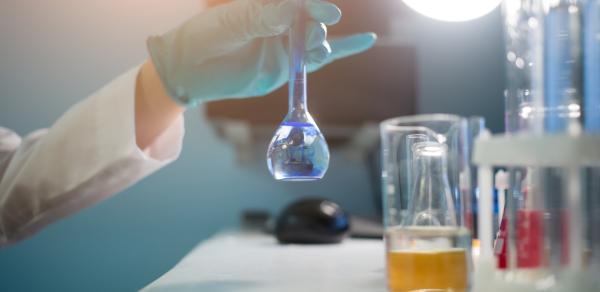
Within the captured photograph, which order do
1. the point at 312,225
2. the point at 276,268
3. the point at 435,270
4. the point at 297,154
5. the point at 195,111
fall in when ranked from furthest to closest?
the point at 195,111
the point at 312,225
the point at 276,268
the point at 297,154
the point at 435,270

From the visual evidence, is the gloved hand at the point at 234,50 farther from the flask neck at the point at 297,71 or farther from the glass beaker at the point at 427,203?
the glass beaker at the point at 427,203

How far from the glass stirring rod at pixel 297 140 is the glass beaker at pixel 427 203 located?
10 centimetres

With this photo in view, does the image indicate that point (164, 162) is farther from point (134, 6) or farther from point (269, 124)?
point (269, 124)

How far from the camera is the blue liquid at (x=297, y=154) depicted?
732 mm

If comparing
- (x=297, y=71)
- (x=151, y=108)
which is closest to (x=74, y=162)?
(x=151, y=108)

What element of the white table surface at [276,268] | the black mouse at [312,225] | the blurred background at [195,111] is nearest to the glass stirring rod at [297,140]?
the white table surface at [276,268]

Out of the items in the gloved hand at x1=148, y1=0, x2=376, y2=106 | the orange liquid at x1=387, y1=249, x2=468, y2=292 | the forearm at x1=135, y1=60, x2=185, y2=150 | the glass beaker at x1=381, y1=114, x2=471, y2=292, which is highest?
the gloved hand at x1=148, y1=0, x2=376, y2=106

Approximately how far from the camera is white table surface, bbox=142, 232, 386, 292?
0.74m

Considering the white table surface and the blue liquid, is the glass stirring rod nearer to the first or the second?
the blue liquid

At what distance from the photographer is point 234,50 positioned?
1.02 meters

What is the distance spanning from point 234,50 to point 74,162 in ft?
1.11

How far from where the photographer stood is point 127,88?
1.02 meters

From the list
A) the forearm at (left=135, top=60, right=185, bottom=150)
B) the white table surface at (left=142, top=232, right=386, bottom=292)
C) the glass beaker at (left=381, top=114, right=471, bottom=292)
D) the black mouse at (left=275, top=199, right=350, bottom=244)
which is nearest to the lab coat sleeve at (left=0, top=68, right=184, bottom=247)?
the forearm at (left=135, top=60, right=185, bottom=150)

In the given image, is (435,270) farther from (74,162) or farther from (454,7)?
(74,162)
